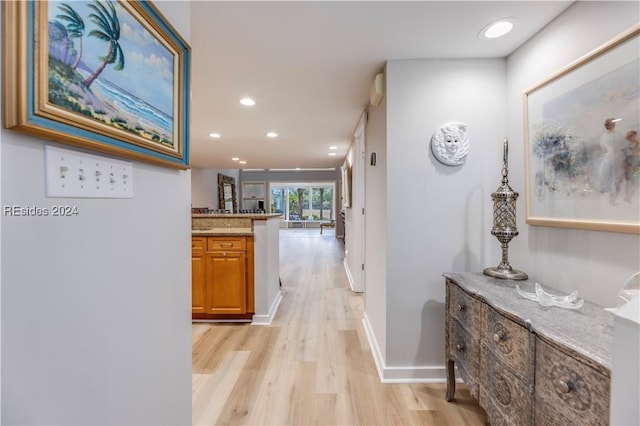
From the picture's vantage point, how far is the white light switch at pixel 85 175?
1.98 ft

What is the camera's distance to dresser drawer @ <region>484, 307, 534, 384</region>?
1014 millimetres

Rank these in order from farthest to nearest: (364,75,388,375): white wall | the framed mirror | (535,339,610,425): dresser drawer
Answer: the framed mirror
(364,75,388,375): white wall
(535,339,610,425): dresser drawer

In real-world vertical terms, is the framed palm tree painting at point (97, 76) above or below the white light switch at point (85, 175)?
above

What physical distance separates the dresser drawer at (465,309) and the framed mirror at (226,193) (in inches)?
300

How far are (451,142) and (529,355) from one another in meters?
1.27

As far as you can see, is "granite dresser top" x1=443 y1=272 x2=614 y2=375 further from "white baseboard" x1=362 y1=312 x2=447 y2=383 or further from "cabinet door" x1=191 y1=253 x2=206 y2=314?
"cabinet door" x1=191 y1=253 x2=206 y2=314

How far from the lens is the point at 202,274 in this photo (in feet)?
9.23

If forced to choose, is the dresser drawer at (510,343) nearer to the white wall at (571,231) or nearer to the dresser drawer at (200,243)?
the white wall at (571,231)

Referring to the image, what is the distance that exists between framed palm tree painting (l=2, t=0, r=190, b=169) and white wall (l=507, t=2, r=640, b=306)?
5.73 feet

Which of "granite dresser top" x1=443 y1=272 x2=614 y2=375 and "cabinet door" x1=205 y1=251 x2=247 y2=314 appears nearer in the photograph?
"granite dresser top" x1=443 y1=272 x2=614 y2=375

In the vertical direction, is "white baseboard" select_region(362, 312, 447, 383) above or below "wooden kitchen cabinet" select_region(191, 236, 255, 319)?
below

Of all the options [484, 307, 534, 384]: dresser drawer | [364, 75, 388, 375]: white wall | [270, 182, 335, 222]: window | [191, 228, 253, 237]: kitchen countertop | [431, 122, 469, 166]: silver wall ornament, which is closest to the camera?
[484, 307, 534, 384]: dresser drawer

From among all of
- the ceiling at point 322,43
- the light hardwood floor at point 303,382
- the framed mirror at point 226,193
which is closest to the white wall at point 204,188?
the framed mirror at point 226,193

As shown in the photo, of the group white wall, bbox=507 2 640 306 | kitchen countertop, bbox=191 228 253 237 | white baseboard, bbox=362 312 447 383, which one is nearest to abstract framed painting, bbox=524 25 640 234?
white wall, bbox=507 2 640 306
